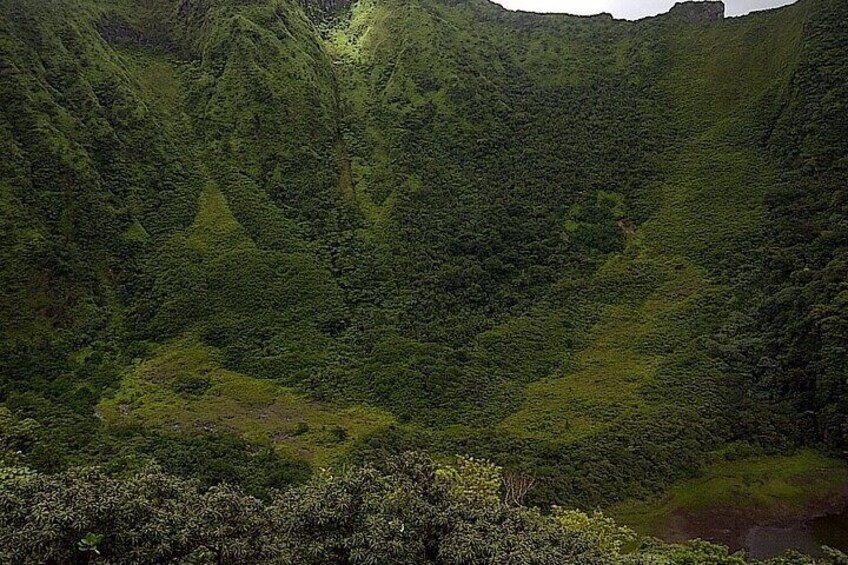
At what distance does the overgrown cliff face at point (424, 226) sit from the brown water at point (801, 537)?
909 centimetres

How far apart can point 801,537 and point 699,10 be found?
111 metres

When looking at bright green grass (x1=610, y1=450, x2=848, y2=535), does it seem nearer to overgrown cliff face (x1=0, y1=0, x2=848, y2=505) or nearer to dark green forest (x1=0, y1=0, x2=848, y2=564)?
dark green forest (x1=0, y1=0, x2=848, y2=564)

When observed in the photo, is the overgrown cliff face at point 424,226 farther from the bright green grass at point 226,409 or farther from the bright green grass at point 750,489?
the bright green grass at point 750,489

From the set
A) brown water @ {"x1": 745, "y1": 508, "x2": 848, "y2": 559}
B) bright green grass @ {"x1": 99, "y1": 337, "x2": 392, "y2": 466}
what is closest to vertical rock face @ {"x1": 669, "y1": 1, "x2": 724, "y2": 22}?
bright green grass @ {"x1": 99, "y1": 337, "x2": 392, "y2": 466}

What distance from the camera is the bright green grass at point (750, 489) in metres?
56.3

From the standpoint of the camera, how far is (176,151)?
102 m

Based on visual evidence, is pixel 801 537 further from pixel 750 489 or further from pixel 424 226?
pixel 424 226

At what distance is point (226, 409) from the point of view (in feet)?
228

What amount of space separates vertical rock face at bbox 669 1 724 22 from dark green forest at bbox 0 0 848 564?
25.6 inches

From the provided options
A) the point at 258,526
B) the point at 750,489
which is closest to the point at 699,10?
the point at 750,489

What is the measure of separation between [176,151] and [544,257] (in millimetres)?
56178

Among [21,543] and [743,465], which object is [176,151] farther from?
[21,543]

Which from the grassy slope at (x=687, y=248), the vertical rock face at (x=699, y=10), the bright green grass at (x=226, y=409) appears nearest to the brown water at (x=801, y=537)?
the grassy slope at (x=687, y=248)

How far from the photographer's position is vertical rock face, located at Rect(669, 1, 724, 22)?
133000 millimetres
